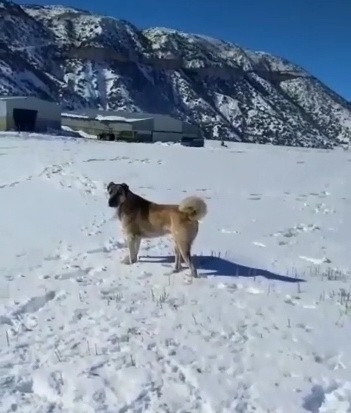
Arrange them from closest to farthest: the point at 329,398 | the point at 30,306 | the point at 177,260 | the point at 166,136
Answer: the point at 329,398 → the point at 30,306 → the point at 177,260 → the point at 166,136

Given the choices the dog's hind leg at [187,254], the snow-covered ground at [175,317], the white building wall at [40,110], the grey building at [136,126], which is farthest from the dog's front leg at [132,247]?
the grey building at [136,126]

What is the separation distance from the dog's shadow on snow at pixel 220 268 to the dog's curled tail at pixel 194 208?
0.93 m

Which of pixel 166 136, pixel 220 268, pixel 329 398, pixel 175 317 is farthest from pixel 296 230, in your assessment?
pixel 166 136

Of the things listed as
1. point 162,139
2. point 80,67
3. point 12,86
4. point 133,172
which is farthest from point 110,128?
point 80,67

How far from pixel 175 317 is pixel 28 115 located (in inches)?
2683

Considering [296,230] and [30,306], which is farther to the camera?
[296,230]

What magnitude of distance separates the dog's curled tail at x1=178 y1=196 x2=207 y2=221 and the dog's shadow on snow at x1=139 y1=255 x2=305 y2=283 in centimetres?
93

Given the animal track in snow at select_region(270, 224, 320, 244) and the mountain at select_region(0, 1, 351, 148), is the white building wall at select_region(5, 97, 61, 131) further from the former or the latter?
the mountain at select_region(0, 1, 351, 148)

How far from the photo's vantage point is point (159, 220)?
8797 mm

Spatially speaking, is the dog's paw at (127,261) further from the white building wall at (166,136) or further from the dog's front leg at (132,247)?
the white building wall at (166,136)

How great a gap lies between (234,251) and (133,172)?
1355cm

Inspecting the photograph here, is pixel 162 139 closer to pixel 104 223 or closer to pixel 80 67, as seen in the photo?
pixel 104 223

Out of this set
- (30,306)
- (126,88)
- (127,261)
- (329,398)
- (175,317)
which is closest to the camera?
(329,398)

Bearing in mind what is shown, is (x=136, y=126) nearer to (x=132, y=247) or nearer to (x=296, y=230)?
(x=296, y=230)
